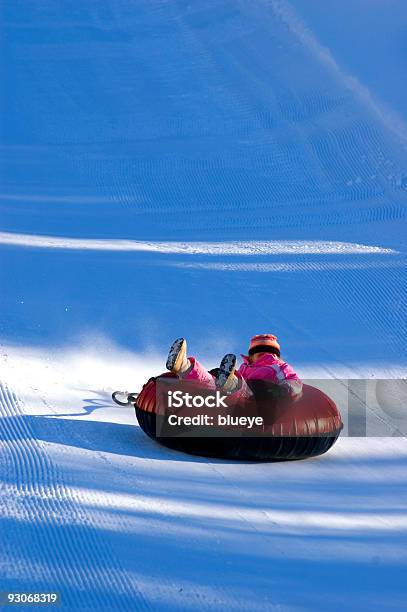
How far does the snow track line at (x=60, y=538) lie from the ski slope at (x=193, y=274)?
0.04 feet

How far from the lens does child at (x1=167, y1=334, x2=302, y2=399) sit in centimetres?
461

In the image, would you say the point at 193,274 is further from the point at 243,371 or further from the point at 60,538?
the point at 60,538

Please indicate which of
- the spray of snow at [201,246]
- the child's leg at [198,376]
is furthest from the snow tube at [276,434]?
the spray of snow at [201,246]

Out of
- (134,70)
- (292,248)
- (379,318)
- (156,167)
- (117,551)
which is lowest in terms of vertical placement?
(117,551)

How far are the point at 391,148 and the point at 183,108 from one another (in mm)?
2611

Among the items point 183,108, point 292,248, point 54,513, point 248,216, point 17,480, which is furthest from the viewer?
point 183,108

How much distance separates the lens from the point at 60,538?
3.75m

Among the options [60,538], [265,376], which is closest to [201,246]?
[265,376]

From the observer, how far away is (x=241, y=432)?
4703 millimetres

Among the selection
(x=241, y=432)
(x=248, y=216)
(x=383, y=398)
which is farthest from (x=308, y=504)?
(x=248, y=216)

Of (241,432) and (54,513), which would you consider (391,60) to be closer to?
(241,432)

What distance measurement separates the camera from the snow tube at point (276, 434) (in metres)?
4.72

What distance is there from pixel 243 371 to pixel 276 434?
36cm

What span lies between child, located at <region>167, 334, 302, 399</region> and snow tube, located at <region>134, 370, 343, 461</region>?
74mm
